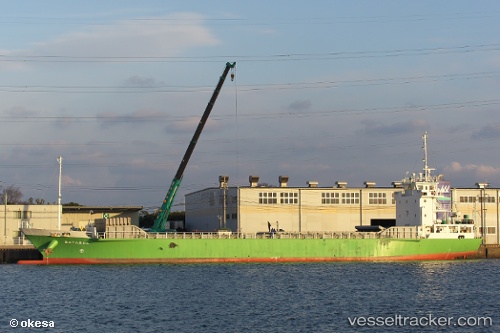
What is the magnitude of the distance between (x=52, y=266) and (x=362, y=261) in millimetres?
28906

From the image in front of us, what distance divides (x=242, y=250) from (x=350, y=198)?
69.2 ft

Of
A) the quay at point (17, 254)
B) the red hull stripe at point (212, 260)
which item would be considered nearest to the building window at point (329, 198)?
the red hull stripe at point (212, 260)

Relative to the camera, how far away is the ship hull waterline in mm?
66500

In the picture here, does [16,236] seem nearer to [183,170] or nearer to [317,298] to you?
[183,170]

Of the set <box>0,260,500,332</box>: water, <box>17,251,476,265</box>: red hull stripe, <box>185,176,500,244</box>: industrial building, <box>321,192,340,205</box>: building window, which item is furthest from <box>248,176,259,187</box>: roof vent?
<box>0,260,500,332</box>: water

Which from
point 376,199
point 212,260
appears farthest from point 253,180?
point 212,260

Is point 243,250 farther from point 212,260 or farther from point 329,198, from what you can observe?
point 329,198

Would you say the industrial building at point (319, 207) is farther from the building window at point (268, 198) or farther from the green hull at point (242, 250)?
the green hull at point (242, 250)

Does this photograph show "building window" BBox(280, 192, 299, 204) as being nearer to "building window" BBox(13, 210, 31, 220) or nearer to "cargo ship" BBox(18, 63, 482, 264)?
"cargo ship" BBox(18, 63, 482, 264)

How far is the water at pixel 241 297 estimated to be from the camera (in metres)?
36.9

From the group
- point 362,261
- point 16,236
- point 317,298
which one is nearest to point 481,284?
point 317,298

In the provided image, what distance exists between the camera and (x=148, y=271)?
59.9 metres

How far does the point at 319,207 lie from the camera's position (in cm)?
8525

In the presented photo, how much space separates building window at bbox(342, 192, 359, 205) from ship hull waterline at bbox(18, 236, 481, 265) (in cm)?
1367
